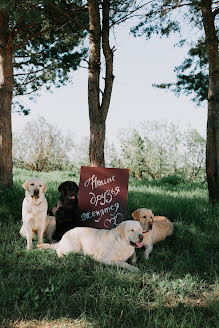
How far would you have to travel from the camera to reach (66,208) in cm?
459

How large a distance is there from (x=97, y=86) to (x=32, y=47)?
4365 millimetres

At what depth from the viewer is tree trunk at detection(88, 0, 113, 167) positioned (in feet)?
22.6

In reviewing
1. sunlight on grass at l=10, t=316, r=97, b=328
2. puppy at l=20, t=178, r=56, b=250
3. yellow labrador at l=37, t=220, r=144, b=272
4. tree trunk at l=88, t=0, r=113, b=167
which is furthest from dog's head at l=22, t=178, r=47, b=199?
tree trunk at l=88, t=0, r=113, b=167

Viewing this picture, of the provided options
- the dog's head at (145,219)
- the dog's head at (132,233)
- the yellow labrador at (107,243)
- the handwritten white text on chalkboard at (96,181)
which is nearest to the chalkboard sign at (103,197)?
the handwritten white text on chalkboard at (96,181)

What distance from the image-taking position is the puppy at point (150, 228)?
4.11 meters

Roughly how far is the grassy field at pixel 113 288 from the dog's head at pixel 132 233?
36cm

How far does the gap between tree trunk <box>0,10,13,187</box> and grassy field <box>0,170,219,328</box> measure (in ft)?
9.13

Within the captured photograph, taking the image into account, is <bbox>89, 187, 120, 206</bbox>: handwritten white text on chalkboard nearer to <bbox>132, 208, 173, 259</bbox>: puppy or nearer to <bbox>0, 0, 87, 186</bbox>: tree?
<bbox>132, 208, 173, 259</bbox>: puppy

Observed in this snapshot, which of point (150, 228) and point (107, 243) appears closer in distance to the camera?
point (107, 243)

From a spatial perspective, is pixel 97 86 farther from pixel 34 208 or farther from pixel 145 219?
pixel 145 219

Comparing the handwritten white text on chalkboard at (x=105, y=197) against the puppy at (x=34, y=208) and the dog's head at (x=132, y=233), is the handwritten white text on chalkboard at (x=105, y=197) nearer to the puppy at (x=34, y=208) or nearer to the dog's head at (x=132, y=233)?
the puppy at (x=34, y=208)

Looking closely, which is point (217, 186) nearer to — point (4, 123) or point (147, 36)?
point (147, 36)

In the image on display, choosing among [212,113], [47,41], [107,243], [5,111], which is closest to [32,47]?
[47,41]

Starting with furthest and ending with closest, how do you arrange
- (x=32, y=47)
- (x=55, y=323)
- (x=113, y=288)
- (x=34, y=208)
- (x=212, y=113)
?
(x=32, y=47) < (x=212, y=113) < (x=34, y=208) < (x=113, y=288) < (x=55, y=323)
